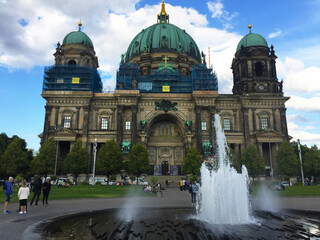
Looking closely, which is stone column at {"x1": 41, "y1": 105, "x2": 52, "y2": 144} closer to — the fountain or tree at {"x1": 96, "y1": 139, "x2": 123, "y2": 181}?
tree at {"x1": 96, "y1": 139, "x2": 123, "y2": 181}

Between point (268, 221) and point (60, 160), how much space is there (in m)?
48.0

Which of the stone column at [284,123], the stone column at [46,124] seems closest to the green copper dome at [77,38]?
the stone column at [46,124]

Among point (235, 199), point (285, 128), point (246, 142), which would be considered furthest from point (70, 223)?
point (285, 128)

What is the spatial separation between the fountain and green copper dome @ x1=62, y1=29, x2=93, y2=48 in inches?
2101

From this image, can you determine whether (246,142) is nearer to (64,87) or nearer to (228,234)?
(64,87)

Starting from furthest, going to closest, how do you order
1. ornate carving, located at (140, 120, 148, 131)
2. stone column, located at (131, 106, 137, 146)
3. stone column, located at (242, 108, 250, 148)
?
ornate carving, located at (140, 120, 148, 131), stone column, located at (242, 108, 250, 148), stone column, located at (131, 106, 137, 146)

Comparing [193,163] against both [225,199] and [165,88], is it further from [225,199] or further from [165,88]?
[225,199]

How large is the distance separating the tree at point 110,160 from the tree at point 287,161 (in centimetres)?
2968

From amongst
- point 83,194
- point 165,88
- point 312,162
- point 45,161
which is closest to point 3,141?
point 45,161

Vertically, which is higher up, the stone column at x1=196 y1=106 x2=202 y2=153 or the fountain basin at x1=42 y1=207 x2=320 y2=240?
the stone column at x1=196 y1=106 x2=202 y2=153

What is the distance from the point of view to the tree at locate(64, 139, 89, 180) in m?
46.1

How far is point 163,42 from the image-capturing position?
7038 cm

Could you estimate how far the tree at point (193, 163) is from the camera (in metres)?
47.4

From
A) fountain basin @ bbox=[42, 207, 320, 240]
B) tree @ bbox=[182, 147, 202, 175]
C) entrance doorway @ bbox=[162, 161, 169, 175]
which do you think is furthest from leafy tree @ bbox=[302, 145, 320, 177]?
fountain basin @ bbox=[42, 207, 320, 240]
